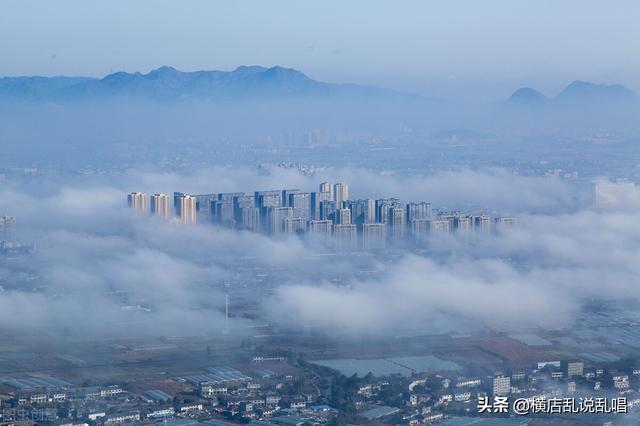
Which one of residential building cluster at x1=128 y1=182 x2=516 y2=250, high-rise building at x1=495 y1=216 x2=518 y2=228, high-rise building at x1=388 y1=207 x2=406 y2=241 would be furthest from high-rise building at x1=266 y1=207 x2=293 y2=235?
high-rise building at x1=495 y1=216 x2=518 y2=228

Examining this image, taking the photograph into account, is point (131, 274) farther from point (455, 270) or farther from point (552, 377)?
point (552, 377)

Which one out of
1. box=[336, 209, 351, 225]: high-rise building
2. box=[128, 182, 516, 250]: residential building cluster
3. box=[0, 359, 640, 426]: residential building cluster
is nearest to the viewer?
box=[0, 359, 640, 426]: residential building cluster

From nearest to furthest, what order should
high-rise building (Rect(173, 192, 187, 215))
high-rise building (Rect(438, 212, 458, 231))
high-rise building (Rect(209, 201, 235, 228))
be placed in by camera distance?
high-rise building (Rect(438, 212, 458, 231))
high-rise building (Rect(209, 201, 235, 228))
high-rise building (Rect(173, 192, 187, 215))

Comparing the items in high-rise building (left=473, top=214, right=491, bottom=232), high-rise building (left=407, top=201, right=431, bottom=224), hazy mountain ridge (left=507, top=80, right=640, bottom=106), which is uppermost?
hazy mountain ridge (left=507, top=80, right=640, bottom=106)

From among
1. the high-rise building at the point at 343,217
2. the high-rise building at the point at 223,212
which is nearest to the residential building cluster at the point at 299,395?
the high-rise building at the point at 343,217

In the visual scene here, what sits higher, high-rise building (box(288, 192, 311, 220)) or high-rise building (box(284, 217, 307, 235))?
high-rise building (box(288, 192, 311, 220))

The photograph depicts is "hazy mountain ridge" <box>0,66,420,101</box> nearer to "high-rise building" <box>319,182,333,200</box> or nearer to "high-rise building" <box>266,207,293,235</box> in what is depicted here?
"high-rise building" <box>319,182,333,200</box>

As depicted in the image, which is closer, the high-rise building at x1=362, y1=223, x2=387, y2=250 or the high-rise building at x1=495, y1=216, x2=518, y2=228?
the high-rise building at x1=362, y1=223, x2=387, y2=250
